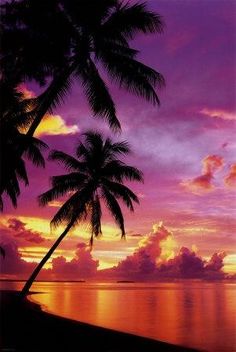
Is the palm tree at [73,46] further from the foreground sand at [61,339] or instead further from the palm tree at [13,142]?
the foreground sand at [61,339]

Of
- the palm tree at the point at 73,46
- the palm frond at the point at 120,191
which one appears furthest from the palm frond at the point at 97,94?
the palm frond at the point at 120,191

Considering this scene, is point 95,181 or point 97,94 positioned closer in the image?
point 97,94

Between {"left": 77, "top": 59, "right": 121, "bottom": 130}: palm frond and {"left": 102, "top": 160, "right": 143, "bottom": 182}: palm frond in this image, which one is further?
{"left": 102, "top": 160, "right": 143, "bottom": 182}: palm frond

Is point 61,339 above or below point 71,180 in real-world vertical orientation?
below

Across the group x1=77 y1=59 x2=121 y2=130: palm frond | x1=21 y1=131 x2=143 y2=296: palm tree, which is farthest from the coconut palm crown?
x1=77 y1=59 x2=121 y2=130: palm frond

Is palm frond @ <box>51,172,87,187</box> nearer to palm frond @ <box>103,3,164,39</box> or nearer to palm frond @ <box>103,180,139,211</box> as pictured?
palm frond @ <box>103,180,139,211</box>

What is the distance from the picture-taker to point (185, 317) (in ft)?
85.9

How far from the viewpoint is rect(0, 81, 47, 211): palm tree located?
11633mm

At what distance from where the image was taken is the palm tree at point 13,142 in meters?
11.6

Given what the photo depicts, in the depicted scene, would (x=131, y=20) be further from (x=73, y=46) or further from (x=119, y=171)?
(x=119, y=171)

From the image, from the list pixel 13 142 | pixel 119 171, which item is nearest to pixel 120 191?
pixel 119 171

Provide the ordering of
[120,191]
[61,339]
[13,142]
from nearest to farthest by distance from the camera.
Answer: [61,339], [13,142], [120,191]

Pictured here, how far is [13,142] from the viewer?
45.8 feet

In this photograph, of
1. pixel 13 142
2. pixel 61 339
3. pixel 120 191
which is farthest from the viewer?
pixel 120 191
